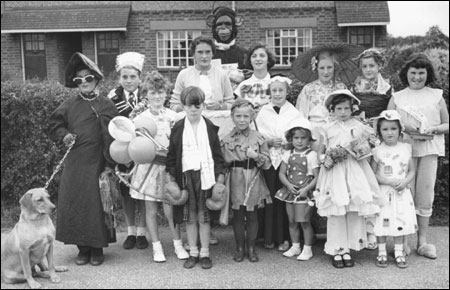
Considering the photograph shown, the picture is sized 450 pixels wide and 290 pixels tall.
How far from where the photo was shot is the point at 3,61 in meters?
18.9

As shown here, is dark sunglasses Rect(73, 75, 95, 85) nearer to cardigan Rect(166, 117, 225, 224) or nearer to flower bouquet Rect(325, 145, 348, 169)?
cardigan Rect(166, 117, 225, 224)

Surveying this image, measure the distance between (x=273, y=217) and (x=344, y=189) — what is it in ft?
3.08

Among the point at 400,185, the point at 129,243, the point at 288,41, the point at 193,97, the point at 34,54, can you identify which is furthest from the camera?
the point at 34,54

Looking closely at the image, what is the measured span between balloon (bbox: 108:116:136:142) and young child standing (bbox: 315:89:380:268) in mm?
1841

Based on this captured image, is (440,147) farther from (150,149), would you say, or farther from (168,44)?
(168,44)

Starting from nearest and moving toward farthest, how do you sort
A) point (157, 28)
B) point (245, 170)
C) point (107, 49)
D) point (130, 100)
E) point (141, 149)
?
point (141, 149)
point (245, 170)
point (130, 100)
point (157, 28)
point (107, 49)

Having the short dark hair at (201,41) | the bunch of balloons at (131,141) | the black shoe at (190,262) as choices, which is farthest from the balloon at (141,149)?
the short dark hair at (201,41)

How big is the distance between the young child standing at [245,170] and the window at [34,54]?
15118 mm

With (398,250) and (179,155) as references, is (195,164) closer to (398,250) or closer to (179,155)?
(179,155)

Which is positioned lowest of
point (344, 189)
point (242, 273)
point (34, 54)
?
point (242, 273)

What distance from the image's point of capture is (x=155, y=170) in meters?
5.45

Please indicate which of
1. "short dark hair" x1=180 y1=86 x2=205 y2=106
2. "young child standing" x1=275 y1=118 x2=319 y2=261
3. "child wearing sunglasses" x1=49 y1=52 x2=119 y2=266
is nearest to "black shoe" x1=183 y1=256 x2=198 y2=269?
"child wearing sunglasses" x1=49 y1=52 x2=119 y2=266

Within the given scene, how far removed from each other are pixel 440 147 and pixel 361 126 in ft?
3.00

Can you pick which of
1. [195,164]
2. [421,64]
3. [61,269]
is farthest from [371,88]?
[61,269]
